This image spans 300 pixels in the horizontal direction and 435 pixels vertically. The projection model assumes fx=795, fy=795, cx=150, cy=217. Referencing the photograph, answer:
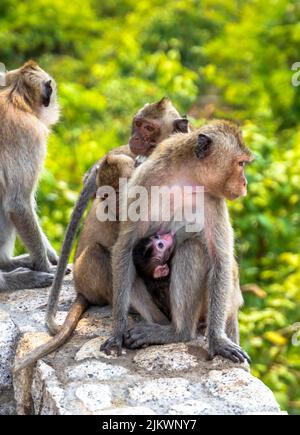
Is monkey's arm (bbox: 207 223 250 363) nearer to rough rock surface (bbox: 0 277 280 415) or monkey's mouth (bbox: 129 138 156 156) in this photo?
rough rock surface (bbox: 0 277 280 415)

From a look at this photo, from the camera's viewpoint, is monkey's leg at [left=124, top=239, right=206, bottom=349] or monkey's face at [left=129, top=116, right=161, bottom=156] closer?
monkey's leg at [left=124, top=239, right=206, bottom=349]

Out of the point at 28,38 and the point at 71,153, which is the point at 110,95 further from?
the point at 28,38

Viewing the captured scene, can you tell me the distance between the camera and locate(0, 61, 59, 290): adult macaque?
557 centimetres

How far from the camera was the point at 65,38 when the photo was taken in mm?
16203

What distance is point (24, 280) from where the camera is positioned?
5.55m

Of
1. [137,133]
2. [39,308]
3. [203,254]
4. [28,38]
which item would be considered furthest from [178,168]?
[28,38]

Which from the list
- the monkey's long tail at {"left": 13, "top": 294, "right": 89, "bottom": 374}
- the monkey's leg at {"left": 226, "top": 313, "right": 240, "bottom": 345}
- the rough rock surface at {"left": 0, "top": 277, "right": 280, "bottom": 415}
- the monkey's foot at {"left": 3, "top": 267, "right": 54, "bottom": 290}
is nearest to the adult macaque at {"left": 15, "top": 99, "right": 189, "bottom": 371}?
the monkey's long tail at {"left": 13, "top": 294, "right": 89, "bottom": 374}

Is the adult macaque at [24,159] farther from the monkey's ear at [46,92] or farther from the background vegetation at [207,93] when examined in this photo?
the background vegetation at [207,93]

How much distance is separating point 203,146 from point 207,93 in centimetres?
1206

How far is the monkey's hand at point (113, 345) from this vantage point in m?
4.29

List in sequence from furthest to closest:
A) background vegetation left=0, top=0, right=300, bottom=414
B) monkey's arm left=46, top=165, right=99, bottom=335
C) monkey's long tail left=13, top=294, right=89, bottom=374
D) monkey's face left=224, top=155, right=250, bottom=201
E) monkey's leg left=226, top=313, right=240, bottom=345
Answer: background vegetation left=0, top=0, right=300, bottom=414
monkey's leg left=226, top=313, right=240, bottom=345
monkey's arm left=46, top=165, right=99, bottom=335
monkey's face left=224, top=155, right=250, bottom=201
monkey's long tail left=13, top=294, right=89, bottom=374

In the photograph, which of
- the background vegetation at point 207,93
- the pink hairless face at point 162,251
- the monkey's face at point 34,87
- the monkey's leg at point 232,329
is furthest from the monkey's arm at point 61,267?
the background vegetation at point 207,93

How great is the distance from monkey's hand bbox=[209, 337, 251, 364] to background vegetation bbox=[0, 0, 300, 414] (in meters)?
2.54
